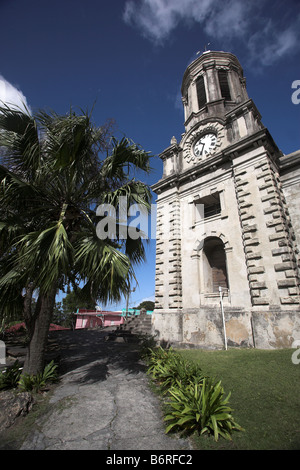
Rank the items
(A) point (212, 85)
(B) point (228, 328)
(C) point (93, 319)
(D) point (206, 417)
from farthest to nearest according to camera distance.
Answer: (C) point (93, 319), (A) point (212, 85), (B) point (228, 328), (D) point (206, 417)

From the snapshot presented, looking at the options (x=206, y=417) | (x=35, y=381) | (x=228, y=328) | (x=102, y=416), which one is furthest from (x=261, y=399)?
(x=228, y=328)

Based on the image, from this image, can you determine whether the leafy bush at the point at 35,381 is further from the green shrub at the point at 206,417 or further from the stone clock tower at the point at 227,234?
the stone clock tower at the point at 227,234

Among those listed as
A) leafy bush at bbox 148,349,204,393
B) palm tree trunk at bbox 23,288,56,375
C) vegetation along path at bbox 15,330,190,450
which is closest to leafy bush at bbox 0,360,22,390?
palm tree trunk at bbox 23,288,56,375

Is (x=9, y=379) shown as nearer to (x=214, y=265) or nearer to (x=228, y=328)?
(x=228, y=328)

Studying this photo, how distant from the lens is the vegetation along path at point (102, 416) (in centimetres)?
337

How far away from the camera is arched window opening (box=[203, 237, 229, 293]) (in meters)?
12.4

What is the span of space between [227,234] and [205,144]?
723 cm

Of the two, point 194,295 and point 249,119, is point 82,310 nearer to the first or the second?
point 194,295

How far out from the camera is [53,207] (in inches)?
247

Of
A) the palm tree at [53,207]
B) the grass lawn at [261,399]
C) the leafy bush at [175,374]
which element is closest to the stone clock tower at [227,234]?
the grass lawn at [261,399]

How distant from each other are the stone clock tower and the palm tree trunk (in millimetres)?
7668

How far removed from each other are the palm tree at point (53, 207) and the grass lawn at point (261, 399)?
130 inches
